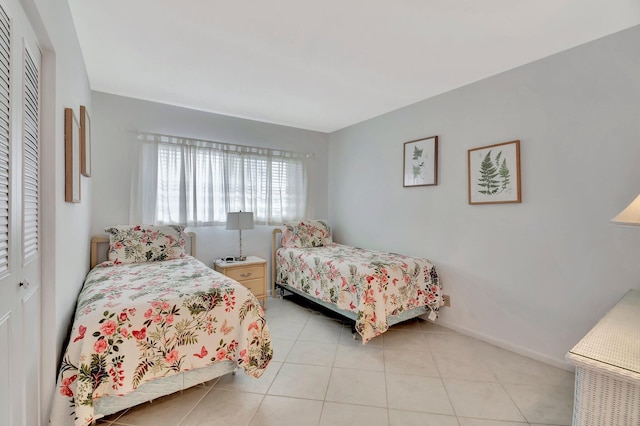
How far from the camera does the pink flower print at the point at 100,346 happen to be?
151 cm

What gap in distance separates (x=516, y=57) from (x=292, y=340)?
10.0 feet

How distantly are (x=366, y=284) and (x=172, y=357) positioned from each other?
1.53 m

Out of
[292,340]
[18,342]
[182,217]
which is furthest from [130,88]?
[292,340]

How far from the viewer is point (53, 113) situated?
1438 mm

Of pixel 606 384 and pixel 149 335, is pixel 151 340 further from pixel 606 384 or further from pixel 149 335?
pixel 606 384

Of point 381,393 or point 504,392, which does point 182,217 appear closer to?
point 381,393

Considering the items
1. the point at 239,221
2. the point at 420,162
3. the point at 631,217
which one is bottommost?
the point at 239,221

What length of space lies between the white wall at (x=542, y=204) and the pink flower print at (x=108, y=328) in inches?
110

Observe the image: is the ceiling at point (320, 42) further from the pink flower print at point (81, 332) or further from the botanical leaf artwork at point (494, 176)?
the pink flower print at point (81, 332)

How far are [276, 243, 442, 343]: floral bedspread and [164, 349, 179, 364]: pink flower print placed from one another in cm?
142

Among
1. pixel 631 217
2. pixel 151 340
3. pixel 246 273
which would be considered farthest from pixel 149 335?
pixel 631 217

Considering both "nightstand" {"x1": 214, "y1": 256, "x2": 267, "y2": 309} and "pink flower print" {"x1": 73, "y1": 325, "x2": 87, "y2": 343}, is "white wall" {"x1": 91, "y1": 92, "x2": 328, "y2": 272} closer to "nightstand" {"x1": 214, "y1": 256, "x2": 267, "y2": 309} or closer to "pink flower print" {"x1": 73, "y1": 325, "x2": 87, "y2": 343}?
"nightstand" {"x1": 214, "y1": 256, "x2": 267, "y2": 309}

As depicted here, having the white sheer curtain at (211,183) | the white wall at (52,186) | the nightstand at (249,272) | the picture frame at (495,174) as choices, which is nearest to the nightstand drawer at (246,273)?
the nightstand at (249,272)

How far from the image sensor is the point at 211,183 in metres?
3.62
